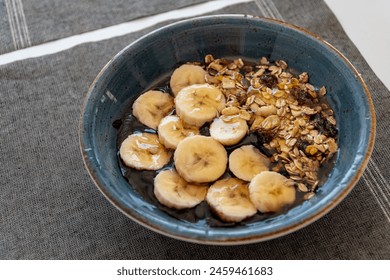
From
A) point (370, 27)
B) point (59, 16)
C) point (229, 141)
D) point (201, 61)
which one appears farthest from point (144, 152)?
point (370, 27)

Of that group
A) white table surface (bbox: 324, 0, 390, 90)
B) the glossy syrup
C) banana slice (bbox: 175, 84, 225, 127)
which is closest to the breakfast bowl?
the glossy syrup

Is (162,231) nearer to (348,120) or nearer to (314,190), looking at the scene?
(314,190)

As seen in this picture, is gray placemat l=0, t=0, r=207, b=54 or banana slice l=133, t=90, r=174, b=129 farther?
gray placemat l=0, t=0, r=207, b=54

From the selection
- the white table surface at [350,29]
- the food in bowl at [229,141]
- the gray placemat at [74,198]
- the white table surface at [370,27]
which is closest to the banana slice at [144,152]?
the food in bowl at [229,141]

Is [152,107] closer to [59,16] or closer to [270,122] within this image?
[270,122]

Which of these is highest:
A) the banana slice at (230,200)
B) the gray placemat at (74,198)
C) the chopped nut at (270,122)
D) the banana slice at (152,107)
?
the chopped nut at (270,122)

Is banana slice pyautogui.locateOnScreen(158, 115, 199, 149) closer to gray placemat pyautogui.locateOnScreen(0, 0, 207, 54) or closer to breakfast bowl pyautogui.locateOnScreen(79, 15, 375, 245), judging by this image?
breakfast bowl pyautogui.locateOnScreen(79, 15, 375, 245)

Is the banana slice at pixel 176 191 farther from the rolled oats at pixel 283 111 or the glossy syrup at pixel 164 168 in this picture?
the rolled oats at pixel 283 111
